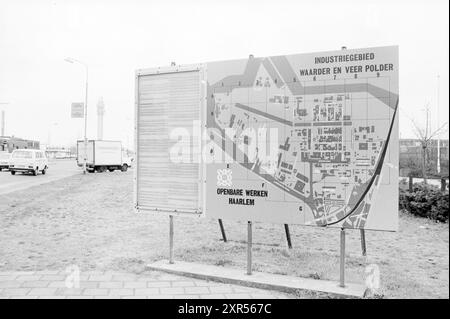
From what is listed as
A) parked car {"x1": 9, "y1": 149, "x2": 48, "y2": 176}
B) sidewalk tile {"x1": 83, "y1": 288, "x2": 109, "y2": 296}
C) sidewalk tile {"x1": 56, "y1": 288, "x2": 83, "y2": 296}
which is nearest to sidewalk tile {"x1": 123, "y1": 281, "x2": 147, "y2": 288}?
sidewalk tile {"x1": 83, "y1": 288, "x2": 109, "y2": 296}

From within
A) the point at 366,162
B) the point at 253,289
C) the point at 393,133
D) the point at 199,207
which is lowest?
the point at 253,289

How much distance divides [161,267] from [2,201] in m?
10.3

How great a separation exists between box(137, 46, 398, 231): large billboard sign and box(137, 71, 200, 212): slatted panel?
0.06 metres

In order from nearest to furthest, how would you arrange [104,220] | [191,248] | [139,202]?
1. [139,202]
2. [191,248]
3. [104,220]

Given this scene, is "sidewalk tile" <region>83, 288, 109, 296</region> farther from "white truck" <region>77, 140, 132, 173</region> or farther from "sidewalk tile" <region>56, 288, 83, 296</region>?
"white truck" <region>77, 140, 132, 173</region>

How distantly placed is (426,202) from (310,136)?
7.58 m

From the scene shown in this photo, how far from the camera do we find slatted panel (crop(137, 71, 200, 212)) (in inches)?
216

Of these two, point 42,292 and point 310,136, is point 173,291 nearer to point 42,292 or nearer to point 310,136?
point 42,292

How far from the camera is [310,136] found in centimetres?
492

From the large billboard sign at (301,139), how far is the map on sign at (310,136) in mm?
11

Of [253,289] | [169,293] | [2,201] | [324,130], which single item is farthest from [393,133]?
[2,201]

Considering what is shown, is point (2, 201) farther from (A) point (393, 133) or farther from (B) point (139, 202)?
(A) point (393, 133)

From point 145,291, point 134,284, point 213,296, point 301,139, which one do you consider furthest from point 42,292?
point 301,139

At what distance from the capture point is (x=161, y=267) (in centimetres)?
554
